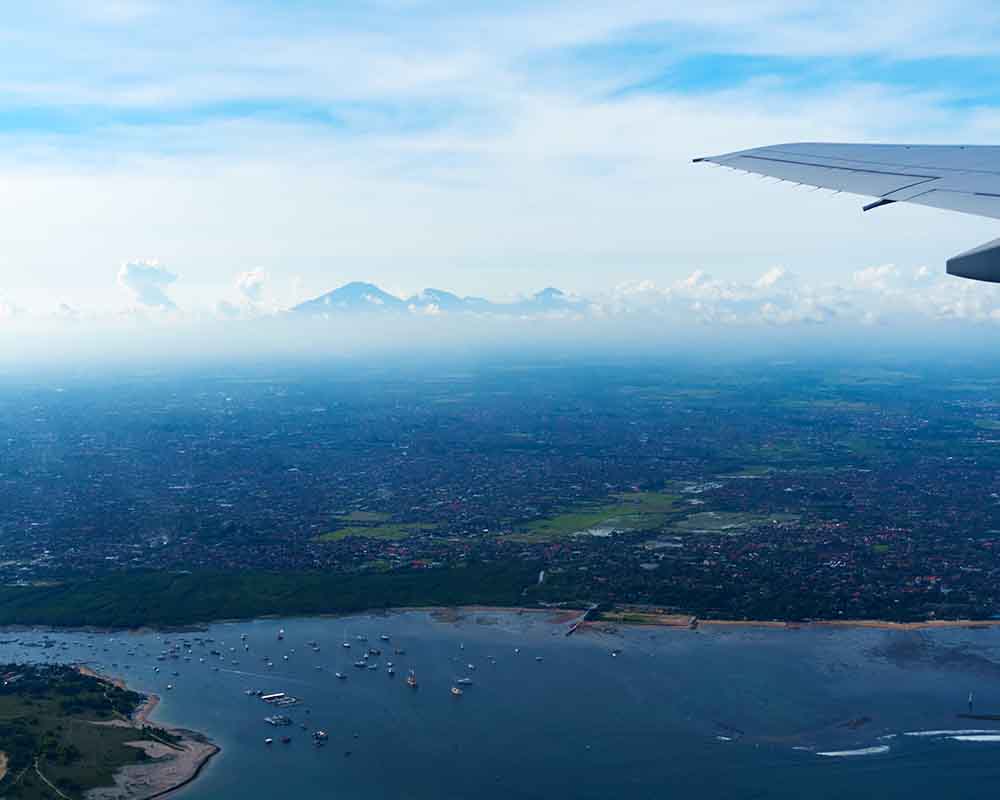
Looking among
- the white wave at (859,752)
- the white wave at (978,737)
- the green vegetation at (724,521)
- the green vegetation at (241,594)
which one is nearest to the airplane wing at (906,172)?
the white wave at (859,752)

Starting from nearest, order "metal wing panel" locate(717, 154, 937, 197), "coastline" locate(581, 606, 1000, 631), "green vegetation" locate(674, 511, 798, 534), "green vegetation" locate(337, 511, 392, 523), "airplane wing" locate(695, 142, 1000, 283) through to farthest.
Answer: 1. "airplane wing" locate(695, 142, 1000, 283)
2. "metal wing panel" locate(717, 154, 937, 197)
3. "coastline" locate(581, 606, 1000, 631)
4. "green vegetation" locate(674, 511, 798, 534)
5. "green vegetation" locate(337, 511, 392, 523)

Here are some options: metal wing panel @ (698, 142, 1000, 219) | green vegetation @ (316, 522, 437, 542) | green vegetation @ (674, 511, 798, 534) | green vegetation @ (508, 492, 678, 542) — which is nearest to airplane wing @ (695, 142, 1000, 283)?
metal wing panel @ (698, 142, 1000, 219)

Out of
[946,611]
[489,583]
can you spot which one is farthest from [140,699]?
[946,611]

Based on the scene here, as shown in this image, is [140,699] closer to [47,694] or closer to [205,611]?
[47,694]

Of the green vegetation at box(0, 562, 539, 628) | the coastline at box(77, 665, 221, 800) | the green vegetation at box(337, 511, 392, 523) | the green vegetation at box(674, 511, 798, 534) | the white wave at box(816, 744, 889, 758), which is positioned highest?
the green vegetation at box(337, 511, 392, 523)

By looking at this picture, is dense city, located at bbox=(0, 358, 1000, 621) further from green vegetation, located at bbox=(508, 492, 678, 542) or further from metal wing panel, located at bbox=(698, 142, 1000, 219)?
metal wing panel, located at bbox=(698, 142, 1000, 219)

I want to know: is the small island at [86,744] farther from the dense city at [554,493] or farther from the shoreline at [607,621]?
the dense city at [554,493]
